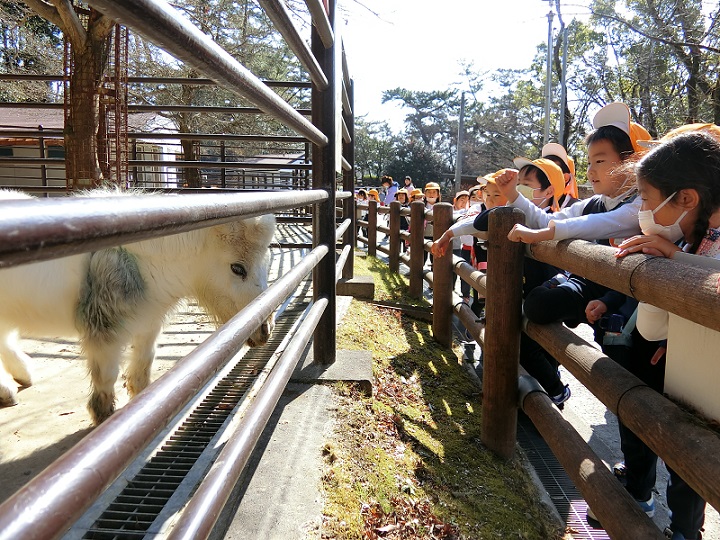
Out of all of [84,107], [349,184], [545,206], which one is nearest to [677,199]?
[545,206]

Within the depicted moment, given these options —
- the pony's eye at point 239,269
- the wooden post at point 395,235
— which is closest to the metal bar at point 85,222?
the pony's eye at point 239,269

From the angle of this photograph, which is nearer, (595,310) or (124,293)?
(595,310)

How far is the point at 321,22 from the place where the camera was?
2.98m

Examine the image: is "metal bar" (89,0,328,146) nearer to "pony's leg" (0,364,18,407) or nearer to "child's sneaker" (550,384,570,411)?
"pony's leg" (0,364,18,407)

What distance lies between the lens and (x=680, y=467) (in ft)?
4.16

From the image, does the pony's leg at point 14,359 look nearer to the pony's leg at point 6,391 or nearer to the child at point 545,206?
the pony's leg at point 6,391

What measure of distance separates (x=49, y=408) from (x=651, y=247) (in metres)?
3.09

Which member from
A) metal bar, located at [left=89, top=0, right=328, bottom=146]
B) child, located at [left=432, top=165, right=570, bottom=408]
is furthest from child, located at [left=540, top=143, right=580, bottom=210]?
metal bar, located at [left=89, top=0, right=328, bottom=146]

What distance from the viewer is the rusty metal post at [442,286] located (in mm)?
5133

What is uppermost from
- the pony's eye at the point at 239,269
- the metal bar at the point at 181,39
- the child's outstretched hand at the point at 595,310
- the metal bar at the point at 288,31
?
the metal bar at the point at 288,31

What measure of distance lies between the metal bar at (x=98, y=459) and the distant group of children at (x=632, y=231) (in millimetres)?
1329

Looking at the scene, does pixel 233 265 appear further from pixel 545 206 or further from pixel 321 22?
pixel 545 206

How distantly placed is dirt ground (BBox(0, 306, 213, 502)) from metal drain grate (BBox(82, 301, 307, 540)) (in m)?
0.49

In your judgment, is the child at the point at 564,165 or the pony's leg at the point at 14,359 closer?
the pony's leg at the point at 14,359
